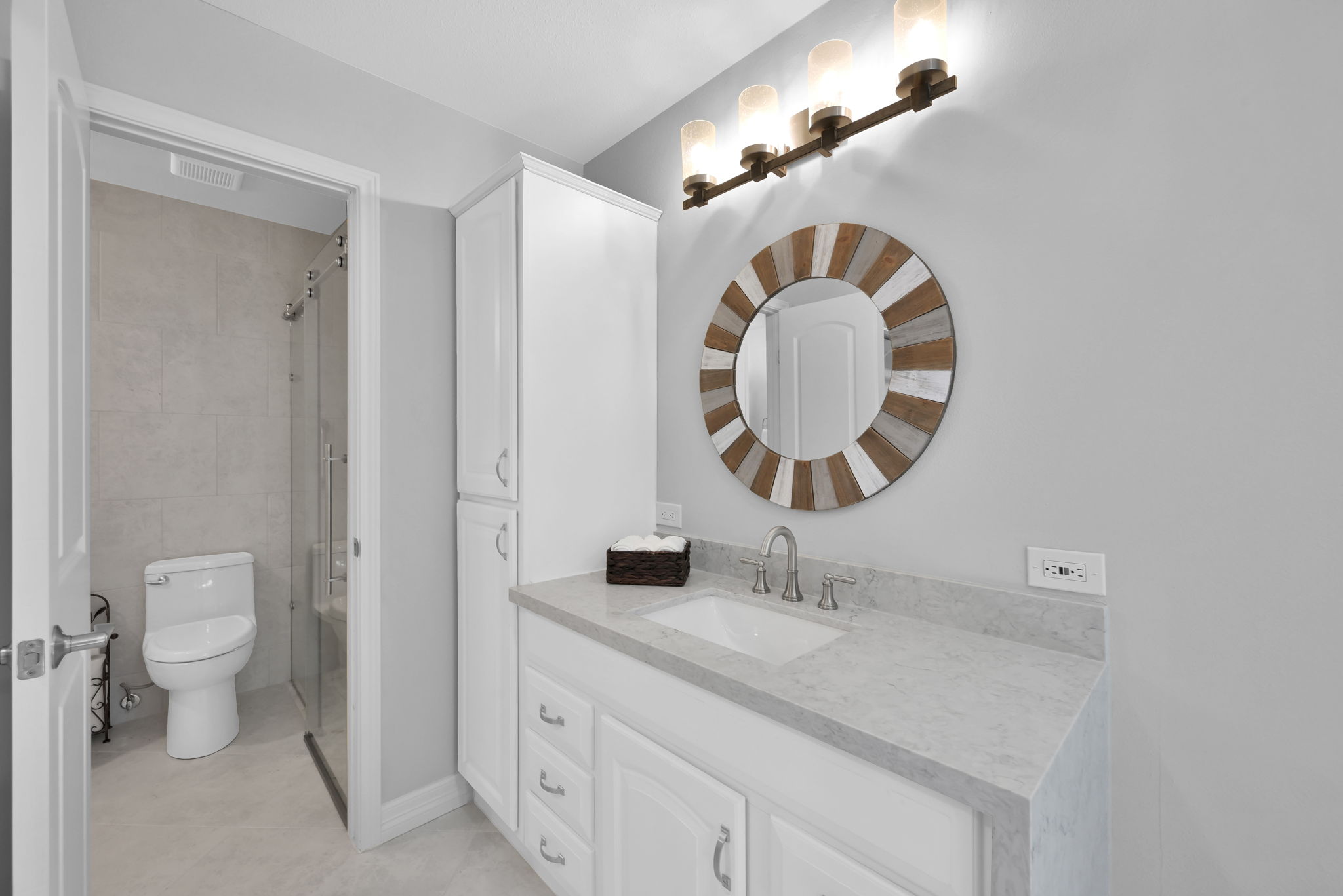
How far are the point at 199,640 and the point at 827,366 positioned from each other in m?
2.81

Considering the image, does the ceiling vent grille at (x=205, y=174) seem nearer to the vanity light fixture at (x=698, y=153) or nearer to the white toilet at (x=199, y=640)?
the white toilet at (x=199, y=640)

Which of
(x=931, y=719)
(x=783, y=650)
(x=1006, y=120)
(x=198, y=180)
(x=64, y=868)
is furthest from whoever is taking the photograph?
(x=198, y=180)

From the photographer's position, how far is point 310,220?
298 cm

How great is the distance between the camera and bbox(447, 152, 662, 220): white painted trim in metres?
1.71

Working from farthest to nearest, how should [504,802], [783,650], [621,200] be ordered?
[621,200] < [504,802] < [783,650]

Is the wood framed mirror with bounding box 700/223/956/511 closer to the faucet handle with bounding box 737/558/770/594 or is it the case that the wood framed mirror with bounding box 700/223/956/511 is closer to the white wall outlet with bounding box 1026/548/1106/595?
the faucet handle with bounding box 737/558/770/594

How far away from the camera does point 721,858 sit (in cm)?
107

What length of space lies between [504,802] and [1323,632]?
6.40 ft

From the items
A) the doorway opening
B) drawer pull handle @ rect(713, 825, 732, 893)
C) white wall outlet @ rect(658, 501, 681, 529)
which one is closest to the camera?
drawer pull handle @ rect(713, 825, 732, 893)

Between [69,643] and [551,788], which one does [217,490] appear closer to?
[69,643]

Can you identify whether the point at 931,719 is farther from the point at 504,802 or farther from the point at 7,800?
the point at 7,800

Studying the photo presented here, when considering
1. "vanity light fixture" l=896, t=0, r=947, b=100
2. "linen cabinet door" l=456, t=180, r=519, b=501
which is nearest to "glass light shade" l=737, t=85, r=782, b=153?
"vanity light fixture" l=896, t=0, r=947, b=100

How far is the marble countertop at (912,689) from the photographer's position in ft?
2.55

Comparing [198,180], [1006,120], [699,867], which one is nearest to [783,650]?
[699,867]
